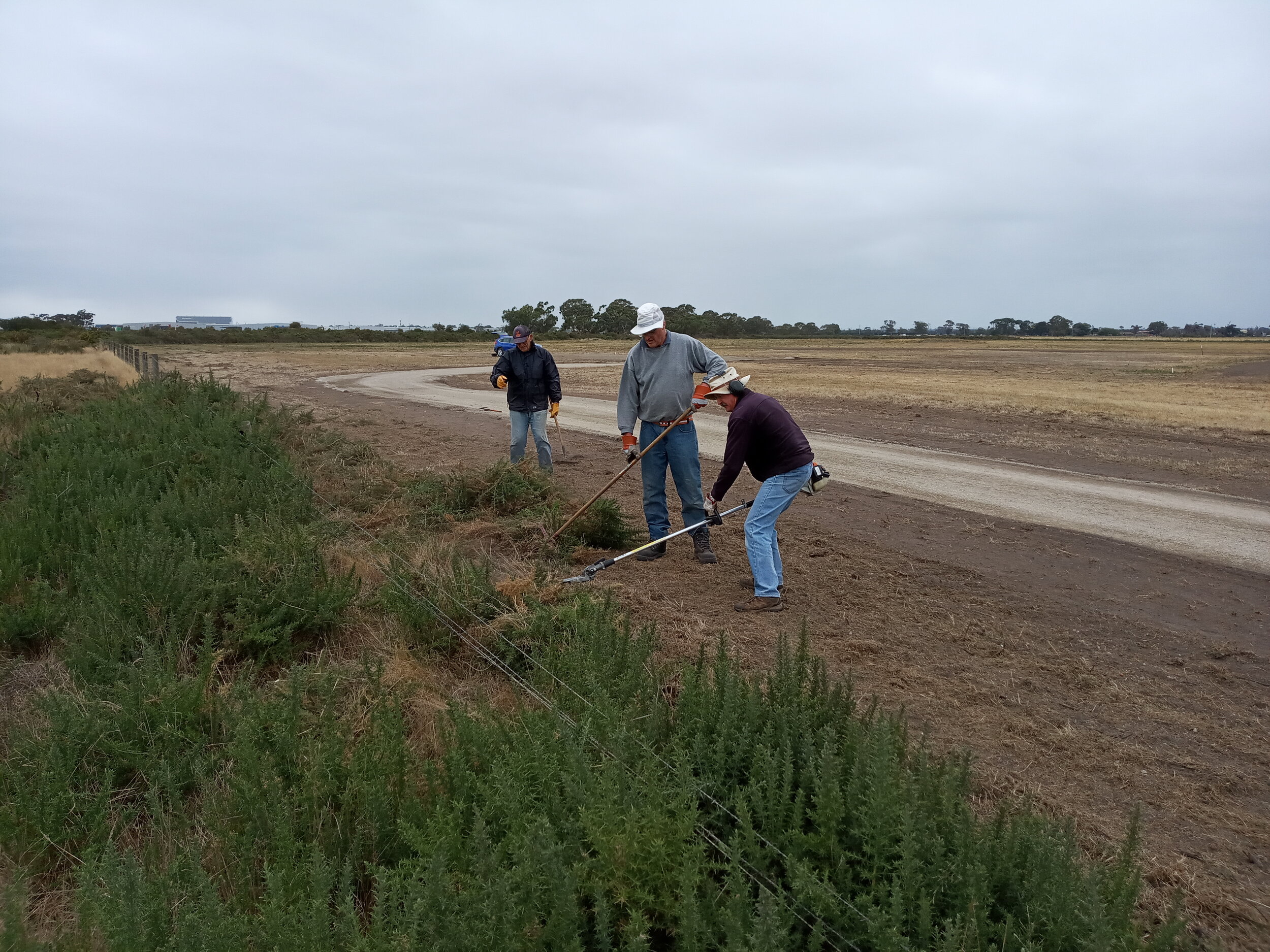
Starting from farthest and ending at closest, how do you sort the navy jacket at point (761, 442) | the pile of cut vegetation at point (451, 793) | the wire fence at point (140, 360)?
the wire fence at point (140, 360)
the navy jacket at point (761, 442)
the pile of cut vegetation at point (451, 793)

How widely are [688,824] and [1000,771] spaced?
1961 mm

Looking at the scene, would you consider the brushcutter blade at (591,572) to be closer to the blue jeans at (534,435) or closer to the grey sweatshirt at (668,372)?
the grey sweatshirt at (668,372)

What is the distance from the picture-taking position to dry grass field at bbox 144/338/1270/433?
65.7ft

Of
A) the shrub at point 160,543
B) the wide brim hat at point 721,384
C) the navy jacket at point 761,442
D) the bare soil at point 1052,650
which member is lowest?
the bare soil at point 1052,650

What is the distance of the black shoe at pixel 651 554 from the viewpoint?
25.1 feet

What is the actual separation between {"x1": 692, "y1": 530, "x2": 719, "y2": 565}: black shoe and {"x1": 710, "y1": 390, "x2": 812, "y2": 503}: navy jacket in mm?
1092

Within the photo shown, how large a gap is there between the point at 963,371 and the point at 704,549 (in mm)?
34091

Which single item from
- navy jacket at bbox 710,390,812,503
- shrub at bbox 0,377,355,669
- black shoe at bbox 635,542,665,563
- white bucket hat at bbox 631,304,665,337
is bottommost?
black shoe at bbox 635,542,665,563

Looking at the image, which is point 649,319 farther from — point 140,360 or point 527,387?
point 140,360

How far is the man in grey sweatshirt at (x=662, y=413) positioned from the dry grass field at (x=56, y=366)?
1682cm

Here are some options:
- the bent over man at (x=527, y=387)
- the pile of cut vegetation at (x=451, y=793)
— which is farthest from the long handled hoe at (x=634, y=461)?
the bent over man at (x=527, y=387)

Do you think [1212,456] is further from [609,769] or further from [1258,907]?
[609,769]

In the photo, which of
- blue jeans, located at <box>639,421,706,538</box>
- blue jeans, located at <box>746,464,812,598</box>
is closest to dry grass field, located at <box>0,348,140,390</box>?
blue jeans, located at <box>639,421,706,538</box>

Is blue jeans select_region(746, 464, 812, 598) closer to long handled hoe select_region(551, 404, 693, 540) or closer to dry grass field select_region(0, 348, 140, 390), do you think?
long handled hoe select_region(551, 404, 693, 540)
